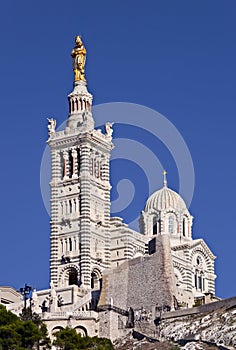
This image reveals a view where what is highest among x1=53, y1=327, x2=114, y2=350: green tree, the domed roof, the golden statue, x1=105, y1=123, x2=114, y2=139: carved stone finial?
the golden statue

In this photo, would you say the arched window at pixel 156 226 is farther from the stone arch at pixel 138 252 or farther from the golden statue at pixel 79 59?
the golden statue at pixel 79 59

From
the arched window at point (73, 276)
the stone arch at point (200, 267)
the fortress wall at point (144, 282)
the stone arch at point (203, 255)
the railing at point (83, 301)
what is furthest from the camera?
the stone arch at point (203, 255)

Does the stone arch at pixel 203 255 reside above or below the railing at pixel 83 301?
above

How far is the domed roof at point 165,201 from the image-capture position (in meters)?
143

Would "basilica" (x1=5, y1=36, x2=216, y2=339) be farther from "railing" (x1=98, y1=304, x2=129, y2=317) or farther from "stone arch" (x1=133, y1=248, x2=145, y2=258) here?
"railing" (x1=98, y1=304, x2=129, y2=317)

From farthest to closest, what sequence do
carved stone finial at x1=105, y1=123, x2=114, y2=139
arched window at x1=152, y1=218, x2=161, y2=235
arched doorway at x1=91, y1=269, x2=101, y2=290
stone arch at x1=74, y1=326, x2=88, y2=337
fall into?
arched window at x1=152, y1=218, x2=161, y2=235
carved stone finial at x1=105, y1=123, x2=114, y2=139
arched doorway at x1=91, y1=269, x2=101, y2=290
stone arch at x1=74, y1=326, x2=88, y2=337

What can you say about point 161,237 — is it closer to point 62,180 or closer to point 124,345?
point 124,345

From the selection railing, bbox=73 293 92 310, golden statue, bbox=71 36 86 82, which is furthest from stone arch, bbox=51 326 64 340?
golden statue, bbox=71 36 86 82

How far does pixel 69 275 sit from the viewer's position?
13012 centimetres

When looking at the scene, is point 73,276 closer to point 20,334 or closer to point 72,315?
point 72,315

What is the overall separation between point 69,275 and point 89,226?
15.5ft

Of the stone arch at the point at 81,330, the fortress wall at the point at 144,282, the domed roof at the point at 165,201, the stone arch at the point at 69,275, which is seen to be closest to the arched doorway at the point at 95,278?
the stone arch at the point at 69,275

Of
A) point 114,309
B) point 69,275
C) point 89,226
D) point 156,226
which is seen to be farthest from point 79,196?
point 114,309

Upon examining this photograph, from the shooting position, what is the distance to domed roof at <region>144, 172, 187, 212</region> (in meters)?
143
